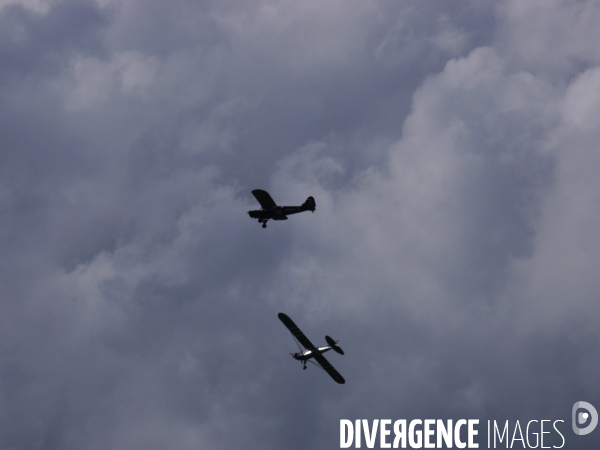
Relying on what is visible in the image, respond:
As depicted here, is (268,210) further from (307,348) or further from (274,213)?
(307,348)

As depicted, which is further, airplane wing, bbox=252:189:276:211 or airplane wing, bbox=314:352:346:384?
airplane wing, bbox=314:352:346:384

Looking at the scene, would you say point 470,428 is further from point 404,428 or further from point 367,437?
point 367,437

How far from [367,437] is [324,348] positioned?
25.4 meters

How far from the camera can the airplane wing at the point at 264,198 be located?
342 feet

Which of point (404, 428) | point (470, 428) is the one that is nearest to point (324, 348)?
point (404, 428)

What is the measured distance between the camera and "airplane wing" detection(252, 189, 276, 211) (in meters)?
104

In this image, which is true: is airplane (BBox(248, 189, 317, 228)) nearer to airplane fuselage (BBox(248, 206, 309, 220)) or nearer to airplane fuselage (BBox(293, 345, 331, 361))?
airplane fuselage (BBox(248, 206, 309, 220))

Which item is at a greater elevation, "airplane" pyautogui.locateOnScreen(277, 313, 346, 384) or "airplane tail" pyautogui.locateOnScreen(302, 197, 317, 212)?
"airplane tail" pyautogui.locateOnScreen(302, 197, 317, 212)

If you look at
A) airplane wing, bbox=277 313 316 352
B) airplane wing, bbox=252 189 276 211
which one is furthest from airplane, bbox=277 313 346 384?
airplane wing, bbox=252 189 276 211

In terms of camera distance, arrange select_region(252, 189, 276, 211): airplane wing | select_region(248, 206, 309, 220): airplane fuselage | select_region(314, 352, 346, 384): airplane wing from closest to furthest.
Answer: select_region(252, 189, 276, 211): airplane wing → select_region(248, 206, 309, 220): airplane fuselage → select_region(314, 352, 346, 384): airplane wing

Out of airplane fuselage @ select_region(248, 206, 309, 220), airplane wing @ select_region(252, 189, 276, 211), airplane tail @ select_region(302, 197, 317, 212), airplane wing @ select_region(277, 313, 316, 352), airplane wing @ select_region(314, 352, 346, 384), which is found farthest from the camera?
airplane wing @ select_region(314, 352, 346, 384)

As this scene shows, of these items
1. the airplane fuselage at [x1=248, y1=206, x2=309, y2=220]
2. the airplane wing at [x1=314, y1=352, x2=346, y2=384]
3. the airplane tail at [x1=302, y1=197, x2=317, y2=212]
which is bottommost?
the airplane wing at [x1=314, y1=352, x2=346, y2=384]

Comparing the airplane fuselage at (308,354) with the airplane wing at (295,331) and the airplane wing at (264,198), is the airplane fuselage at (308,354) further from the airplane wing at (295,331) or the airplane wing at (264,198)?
the airplane wing at (264,198)

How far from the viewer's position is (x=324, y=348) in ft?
375
